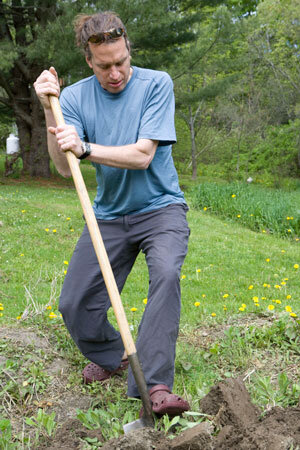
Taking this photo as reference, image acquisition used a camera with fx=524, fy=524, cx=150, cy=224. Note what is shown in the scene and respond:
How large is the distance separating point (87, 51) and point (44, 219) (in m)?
5.89

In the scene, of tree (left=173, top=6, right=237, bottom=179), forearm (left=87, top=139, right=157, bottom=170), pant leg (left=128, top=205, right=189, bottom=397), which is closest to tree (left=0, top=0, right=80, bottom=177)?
tree (left=173, top=6, right=237, bottom=179)

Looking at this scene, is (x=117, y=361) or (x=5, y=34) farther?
(x=5, y=34)

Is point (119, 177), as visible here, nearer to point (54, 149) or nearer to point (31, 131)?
point (54, 149)

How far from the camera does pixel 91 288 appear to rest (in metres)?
2.96

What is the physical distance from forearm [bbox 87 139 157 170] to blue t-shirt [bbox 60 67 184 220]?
15 cm

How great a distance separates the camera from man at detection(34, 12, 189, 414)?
8.65 ft

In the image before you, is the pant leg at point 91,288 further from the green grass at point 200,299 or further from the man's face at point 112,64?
the man's face at point 112,64

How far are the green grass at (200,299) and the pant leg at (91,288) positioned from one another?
1.07ft

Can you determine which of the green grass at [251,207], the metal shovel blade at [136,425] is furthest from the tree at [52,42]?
the metal shovel blade at [136,425]

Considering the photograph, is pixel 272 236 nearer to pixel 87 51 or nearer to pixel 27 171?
pixel 87 51

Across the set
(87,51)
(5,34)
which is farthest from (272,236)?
(5,34)

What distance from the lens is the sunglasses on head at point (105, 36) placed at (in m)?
2.74

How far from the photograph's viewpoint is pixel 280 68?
19.0 m

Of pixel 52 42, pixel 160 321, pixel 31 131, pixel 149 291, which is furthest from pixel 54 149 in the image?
pixel 31 131
